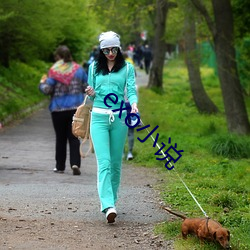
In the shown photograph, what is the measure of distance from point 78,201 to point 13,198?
0.77m

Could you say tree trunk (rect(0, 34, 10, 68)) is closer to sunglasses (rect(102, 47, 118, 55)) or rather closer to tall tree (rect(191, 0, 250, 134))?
tall tree (rect(191, 0, 250, 134))

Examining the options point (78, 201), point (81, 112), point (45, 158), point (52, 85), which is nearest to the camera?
point (81, 112)

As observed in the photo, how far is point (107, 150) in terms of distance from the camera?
297 inches

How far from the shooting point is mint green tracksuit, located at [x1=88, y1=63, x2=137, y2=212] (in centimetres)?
748

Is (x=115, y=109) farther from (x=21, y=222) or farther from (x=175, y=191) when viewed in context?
(x=175, y=191)

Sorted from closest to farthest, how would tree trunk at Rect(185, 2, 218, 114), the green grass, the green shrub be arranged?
the green shrub < the green grass < tree trunk at Rect(185, 2, 218, 114)

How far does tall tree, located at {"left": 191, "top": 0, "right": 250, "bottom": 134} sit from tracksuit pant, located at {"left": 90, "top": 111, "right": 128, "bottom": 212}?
29.2 feet

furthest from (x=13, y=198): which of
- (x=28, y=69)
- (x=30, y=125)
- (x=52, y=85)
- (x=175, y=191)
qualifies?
(x=28, y=69)

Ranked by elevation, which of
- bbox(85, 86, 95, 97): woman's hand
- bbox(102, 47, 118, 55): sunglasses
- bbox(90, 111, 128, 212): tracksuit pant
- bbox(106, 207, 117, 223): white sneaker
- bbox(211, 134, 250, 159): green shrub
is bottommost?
bbox(211, 134, 250, 159): green shrub

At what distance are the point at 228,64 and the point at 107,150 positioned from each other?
364 inches

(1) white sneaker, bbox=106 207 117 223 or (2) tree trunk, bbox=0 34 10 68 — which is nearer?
(1) white sneaker, bbox=106 207 117 223

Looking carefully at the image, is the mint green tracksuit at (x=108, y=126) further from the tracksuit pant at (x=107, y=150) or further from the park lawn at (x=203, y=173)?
the park lawn at (x=203, y=173)

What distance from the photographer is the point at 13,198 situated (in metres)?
8.82

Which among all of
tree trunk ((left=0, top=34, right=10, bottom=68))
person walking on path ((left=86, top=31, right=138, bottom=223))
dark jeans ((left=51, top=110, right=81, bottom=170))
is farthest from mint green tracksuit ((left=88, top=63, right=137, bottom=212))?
tree trunk ((left=0, top=34, right=10, bottom=68))
